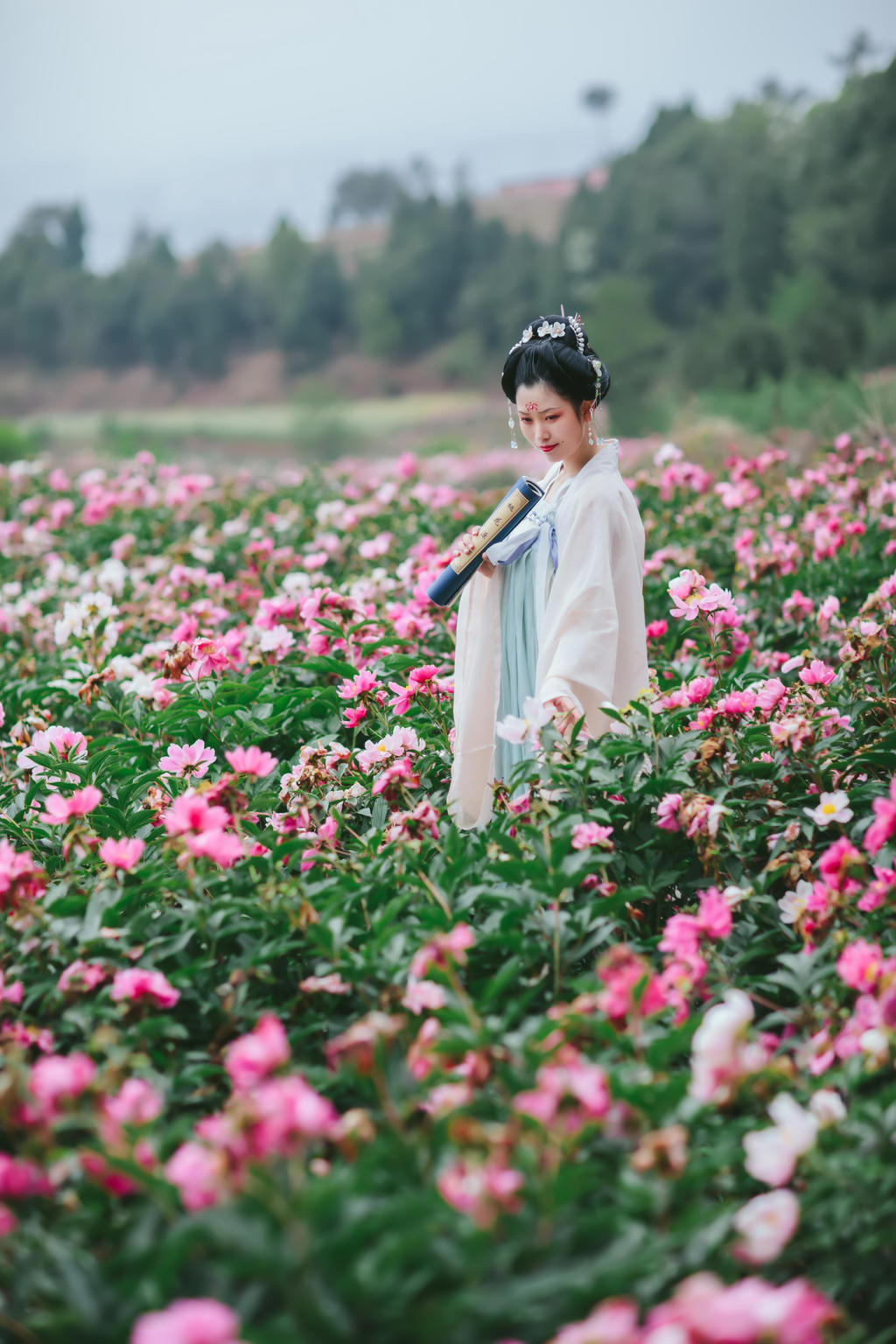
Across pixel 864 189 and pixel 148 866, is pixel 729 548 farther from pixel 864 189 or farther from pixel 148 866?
pixel 864 189

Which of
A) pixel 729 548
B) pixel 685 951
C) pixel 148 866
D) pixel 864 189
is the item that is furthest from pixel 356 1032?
pixel 864 189

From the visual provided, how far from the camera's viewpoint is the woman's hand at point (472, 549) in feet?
7.34

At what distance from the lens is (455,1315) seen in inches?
39.7

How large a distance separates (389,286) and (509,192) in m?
20.7

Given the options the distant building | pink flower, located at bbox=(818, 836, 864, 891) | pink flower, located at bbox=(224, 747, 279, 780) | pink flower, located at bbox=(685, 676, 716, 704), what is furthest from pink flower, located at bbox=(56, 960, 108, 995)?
the distant building

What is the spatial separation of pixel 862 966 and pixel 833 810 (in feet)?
1.64

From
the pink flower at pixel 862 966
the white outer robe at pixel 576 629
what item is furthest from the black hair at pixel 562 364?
the pink flower at pixel 862 966

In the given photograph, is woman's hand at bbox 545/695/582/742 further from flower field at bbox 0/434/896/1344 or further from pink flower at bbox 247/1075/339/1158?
pink flower at bbox 247/1075/339/1158

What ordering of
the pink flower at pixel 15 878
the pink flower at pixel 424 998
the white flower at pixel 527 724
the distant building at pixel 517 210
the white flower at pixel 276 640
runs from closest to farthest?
the pink flower at pixel 424 998
the pink flower at pixel 15 878
the white flower at pixel 527 724
the white flower at pixel 276 640
the distant building at pixel 517 210

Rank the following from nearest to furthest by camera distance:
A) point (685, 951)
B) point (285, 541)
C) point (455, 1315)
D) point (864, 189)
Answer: point (455, 1315), point (685, 951), point (285, 541), point (864, 189)

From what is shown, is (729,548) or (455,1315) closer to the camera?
(455,1315)

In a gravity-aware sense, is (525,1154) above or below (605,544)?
below

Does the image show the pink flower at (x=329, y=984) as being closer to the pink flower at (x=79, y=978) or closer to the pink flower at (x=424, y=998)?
the pink flower at (x=424, y=998)

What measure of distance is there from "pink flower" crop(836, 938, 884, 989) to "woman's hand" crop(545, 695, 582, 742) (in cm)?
63
